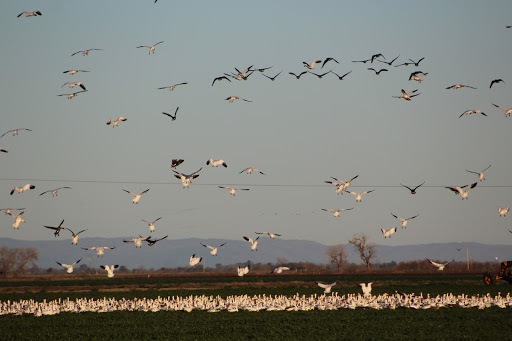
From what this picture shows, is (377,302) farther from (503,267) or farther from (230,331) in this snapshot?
(503,267)

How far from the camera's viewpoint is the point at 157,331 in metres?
35.7

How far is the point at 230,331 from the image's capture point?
35.4 meters

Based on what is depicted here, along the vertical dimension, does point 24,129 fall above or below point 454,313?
above

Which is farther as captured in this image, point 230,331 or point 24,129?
point 24,129

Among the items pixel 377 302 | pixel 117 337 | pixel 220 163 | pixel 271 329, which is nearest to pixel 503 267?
pixel 377 302

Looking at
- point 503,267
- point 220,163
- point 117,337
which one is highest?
point 220,163

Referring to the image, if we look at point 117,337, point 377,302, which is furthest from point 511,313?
point 117,337

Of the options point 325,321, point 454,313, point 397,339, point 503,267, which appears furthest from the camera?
point 503,267

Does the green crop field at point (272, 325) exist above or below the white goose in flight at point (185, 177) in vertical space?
below

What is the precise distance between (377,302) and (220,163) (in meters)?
13.8

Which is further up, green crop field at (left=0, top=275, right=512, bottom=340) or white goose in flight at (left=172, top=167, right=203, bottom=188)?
white goose in flight at (left=172, top=167, right=203, bottom=188)

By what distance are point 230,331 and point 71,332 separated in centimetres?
791

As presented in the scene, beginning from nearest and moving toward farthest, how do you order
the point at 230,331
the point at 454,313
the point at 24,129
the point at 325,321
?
the point at 230,331
the point at 325,321
the point at 454,313
the point at 24,129

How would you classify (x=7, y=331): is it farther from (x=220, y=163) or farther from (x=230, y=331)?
(x=220, y=163)
